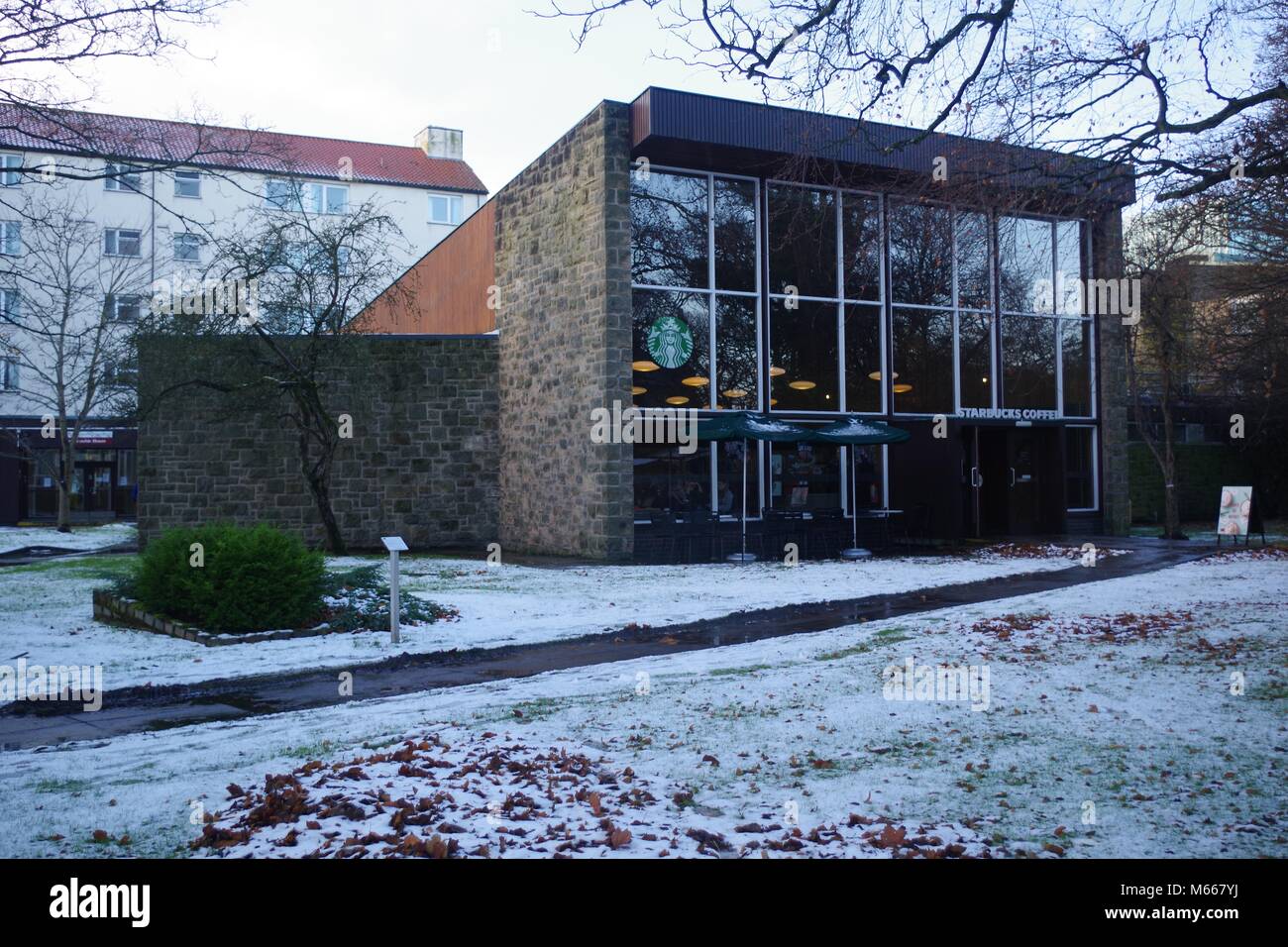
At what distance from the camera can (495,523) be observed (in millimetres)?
22734

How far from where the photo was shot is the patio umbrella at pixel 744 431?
1720cm

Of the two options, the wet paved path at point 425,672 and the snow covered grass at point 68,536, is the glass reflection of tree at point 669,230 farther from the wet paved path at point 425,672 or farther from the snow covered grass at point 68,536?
the snow covered grass at point 68,536

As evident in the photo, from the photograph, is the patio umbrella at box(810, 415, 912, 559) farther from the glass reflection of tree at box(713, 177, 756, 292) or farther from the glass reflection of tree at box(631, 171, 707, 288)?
the glass reflection of tree at box(631, 171, 707, 288)

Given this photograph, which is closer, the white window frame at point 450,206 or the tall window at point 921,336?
the tall window at point 921,336

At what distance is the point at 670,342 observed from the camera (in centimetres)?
1906

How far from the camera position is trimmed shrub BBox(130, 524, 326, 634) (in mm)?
10070

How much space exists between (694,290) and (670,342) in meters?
1.11

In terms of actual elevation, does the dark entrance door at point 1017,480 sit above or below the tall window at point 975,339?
below

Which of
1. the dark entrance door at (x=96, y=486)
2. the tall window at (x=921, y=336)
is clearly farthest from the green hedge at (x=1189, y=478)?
the dark entrance door at (x=96, y=486)

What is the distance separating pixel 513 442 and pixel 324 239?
5.66 m

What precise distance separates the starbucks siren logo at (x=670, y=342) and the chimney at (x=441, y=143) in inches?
1409

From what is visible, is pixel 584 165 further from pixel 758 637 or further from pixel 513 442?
pixel 758 637

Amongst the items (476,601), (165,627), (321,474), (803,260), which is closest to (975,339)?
(803,260)

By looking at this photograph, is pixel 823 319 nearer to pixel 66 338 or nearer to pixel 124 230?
pixel 66 338
